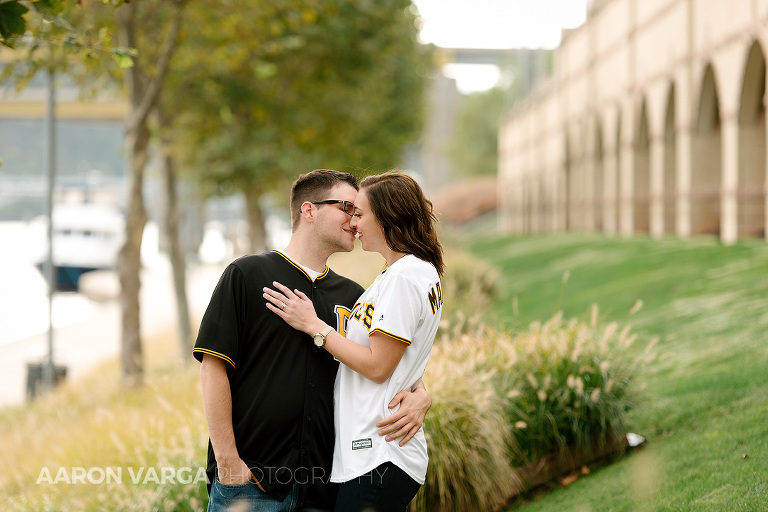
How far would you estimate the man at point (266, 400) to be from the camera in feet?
11.4

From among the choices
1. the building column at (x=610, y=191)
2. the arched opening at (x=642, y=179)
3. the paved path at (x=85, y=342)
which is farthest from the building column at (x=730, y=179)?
the paved path at (x=85, y=342)

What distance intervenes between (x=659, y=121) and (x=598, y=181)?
10.4 metres

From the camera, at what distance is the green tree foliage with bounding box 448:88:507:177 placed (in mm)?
89562

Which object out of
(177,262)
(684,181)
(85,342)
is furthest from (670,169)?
(85,342)

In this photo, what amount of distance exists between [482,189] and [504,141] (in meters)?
9.47

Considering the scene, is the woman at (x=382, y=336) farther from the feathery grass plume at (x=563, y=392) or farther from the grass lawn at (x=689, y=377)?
the feathery grass plume at (x=563, y=392)

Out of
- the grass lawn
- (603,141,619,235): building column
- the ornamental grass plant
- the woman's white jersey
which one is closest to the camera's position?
the woman's white jersey

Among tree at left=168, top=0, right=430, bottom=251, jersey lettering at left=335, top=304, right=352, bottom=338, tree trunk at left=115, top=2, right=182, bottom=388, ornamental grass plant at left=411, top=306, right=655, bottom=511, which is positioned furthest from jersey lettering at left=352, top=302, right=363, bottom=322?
tree at left=168, top=0, right=430, bottom=251

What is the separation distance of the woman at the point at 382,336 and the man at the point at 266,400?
9cm

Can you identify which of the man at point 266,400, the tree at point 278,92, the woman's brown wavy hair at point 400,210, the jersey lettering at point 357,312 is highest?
the tree at point 278,92

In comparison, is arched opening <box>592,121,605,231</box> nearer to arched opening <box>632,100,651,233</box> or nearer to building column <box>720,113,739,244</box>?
arched opening <box>632,100,651,233</box>

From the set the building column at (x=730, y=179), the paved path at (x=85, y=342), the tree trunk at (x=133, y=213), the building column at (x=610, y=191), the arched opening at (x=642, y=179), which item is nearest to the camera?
the tree trunk at (x=133, y=213)

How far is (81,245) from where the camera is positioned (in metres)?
→ 56.8

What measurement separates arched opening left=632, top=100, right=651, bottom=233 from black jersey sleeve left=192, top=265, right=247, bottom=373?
2761 cm
